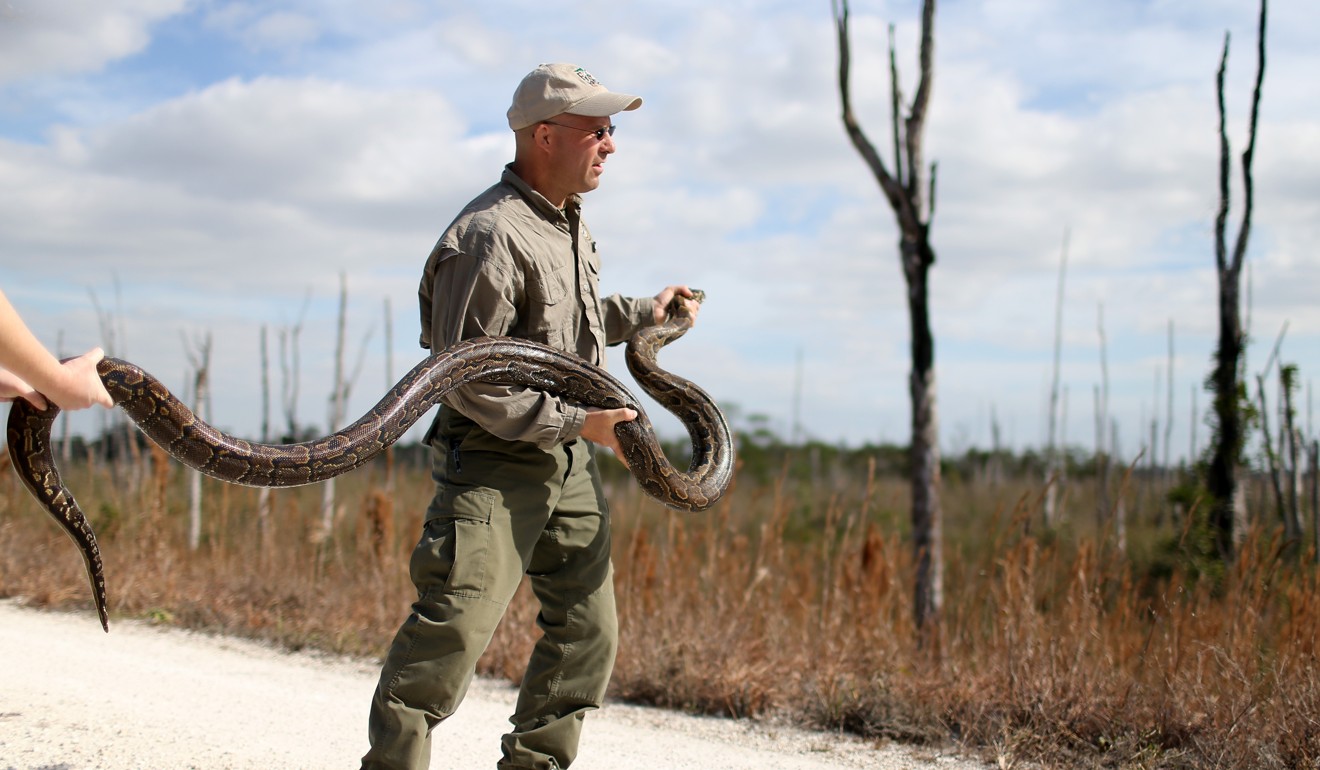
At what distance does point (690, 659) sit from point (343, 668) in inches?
105

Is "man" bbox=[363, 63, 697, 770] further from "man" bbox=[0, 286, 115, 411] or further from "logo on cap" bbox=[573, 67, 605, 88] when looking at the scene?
"man" bbox=[0, 286, 115, 411]

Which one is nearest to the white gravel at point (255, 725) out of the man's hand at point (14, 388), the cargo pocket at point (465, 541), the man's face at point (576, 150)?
the cargo pocket at point (465, 541)

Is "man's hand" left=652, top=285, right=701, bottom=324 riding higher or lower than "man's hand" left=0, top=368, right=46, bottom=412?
higher

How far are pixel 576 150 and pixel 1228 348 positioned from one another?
10.6 metres

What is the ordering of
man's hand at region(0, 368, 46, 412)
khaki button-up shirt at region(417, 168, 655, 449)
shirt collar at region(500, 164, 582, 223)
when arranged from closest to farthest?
man's hand at region(0, 368, 46, 412), khaki button-up shirt at region(417, 168, 655, 449), shirt collar at region(500, 164, 582, 223)

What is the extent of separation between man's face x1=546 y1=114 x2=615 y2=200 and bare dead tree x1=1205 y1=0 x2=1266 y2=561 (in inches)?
399

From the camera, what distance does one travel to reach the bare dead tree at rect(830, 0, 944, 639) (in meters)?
9.45

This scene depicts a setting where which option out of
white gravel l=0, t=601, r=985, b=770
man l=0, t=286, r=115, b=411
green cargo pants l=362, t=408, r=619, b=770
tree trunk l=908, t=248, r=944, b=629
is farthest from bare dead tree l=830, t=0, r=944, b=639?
man l=0, t=286, r=115, b=411

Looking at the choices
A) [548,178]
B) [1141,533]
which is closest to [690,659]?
[548,178]

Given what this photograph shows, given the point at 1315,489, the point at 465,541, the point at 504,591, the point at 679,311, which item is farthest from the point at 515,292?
the point at 1315,489

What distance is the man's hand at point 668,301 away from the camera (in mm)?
5332

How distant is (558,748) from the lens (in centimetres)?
431

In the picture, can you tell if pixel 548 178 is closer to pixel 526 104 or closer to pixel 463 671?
pixel 526 104

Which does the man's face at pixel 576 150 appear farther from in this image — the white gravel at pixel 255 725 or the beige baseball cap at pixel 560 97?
the white gravel at pixel 255 725
